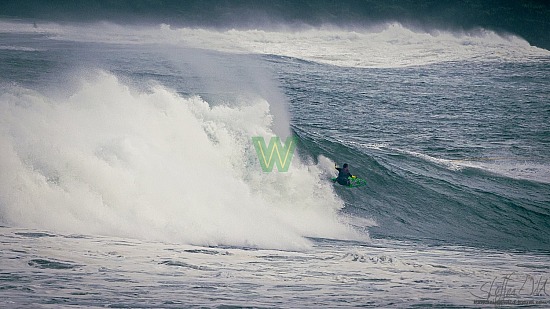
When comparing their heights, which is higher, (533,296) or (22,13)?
(22,13)

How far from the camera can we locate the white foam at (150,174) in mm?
12711

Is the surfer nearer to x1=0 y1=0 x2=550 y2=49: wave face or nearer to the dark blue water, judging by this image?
the dark blue water

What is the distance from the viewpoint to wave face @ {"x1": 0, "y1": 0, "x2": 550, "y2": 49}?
51062 millimetres

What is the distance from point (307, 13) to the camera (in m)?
55.2

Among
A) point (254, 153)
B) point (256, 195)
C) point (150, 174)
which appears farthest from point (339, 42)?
point (150, 174)

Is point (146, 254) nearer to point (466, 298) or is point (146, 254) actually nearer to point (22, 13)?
point (466, 298)

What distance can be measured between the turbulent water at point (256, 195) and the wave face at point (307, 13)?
2104 cm

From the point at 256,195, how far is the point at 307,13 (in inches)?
1611

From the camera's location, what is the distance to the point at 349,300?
9.72 m

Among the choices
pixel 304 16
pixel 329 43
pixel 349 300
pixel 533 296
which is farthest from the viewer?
pixel 304 16

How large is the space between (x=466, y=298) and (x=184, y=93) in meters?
15.9

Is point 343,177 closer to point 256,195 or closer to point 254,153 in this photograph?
point 254,153

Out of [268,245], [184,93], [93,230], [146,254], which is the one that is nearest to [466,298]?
[268,245]

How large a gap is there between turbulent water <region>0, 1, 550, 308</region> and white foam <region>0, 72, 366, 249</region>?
4 cm
